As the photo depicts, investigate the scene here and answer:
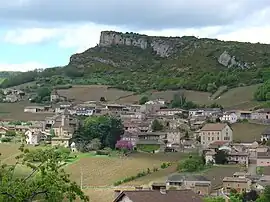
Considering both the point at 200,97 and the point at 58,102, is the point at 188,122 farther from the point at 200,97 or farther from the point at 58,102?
the point at 58,102

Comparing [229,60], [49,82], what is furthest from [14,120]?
[229,60]

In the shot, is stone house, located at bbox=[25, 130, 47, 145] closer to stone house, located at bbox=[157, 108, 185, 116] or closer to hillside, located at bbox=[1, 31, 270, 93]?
stone house, located at bbox=[157, 108, 185, 116]

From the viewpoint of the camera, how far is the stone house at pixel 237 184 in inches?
2024

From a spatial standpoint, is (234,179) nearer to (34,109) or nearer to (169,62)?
(34,109)

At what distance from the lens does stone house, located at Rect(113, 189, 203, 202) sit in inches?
983

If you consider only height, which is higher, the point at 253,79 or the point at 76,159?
the point at 253,79

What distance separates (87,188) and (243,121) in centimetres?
3540

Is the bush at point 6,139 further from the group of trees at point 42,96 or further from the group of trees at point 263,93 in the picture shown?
the group of trees at point 263,93

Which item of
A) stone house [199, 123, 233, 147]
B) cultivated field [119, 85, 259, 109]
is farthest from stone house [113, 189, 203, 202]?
cultivated field [119, 85, 259, 109]

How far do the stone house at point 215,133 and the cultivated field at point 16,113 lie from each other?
98.6ft

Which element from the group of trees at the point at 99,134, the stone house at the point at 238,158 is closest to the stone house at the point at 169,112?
the group of trees at the point at 99,134

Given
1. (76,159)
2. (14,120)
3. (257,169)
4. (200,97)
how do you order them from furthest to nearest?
(200,97)
(14,120)
(76,159)
(257,169)

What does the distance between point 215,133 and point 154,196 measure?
51406 mm

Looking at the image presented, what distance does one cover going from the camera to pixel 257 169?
60344 millimetres
